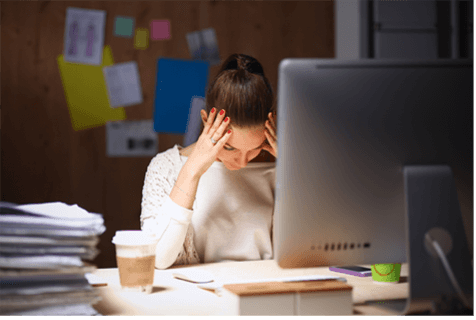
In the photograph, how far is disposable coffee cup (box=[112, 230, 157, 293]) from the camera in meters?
0.90

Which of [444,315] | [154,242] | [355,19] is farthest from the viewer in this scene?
[355,19]

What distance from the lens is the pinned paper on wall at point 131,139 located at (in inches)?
87.6

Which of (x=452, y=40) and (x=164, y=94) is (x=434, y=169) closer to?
(x=452, y=40)

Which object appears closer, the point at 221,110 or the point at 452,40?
the point at 221,110

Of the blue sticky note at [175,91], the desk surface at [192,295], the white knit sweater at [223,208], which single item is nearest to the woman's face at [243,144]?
the white knit sweater at [223,208]

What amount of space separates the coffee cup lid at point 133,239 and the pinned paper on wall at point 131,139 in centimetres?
137

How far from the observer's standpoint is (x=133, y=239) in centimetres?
90

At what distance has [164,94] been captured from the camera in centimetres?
225

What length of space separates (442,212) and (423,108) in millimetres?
175

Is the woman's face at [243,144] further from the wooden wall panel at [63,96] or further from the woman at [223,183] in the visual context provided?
the wooden wall panel at [63,96]

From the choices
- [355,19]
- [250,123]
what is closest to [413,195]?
[250,123]

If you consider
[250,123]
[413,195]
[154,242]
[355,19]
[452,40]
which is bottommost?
[154,242]

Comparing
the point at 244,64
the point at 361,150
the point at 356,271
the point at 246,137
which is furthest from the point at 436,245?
the point at 244,64

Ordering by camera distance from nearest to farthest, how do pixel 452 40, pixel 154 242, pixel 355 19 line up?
pixel 154 242 < pixel 452 40 < pixel 355 19
